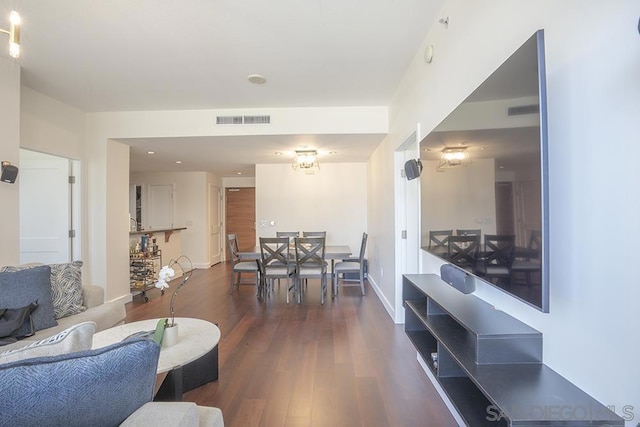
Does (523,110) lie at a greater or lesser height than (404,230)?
greater

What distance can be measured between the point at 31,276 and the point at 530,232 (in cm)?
306

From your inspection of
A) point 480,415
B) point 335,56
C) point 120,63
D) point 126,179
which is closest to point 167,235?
point 126,179

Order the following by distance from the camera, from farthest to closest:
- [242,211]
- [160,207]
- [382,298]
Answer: [242,211] → [160,207] → [382,298]

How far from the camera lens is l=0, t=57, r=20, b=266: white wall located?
8.83 feet

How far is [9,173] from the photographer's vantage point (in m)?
2.70

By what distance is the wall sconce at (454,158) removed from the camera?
1.55 metres

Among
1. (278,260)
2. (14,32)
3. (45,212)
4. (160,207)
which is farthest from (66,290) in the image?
(160,207)

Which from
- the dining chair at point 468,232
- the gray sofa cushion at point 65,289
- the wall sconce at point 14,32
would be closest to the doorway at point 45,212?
the gray sofa cushion at point 65,289

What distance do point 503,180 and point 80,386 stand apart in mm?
1465

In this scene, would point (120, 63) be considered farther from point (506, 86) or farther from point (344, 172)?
Result: point (344, 172)

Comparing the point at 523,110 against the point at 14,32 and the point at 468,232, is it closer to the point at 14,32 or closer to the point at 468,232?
the point at 468,232

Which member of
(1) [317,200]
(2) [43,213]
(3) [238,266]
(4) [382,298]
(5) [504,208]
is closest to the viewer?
(5) [504,208]

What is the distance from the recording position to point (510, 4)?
1326 millimetres

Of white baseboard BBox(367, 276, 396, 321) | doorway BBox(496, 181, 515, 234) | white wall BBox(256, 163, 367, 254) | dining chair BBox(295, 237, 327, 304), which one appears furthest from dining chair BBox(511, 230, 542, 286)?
white wall BBox(256, 163, 367, 254)
